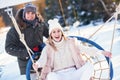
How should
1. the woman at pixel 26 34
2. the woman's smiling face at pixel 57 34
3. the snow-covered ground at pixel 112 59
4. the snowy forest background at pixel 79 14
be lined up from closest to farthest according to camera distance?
the woman's smiling face at pixel 57 34, the woman at pixel 26 34, the snow-covered ground at pixel 112 59, the snowy forest background at pixel 79 14

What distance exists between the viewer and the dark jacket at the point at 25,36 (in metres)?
3.81

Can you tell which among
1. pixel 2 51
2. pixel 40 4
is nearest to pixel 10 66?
pixel 2 51

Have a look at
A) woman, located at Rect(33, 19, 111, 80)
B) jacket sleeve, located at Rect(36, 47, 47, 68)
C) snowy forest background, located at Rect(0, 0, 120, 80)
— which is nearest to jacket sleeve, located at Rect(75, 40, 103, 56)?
woman, located at Rect(33, 19, 111, 80)

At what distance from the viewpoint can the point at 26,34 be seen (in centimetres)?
388

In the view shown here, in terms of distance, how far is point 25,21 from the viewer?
12.4 ft

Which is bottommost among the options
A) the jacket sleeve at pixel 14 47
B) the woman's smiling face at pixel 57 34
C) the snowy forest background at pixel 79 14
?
the snowy forest background at pixel 79 14

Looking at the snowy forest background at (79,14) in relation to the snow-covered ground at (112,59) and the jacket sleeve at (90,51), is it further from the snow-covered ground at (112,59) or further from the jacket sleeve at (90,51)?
the jacket sleeve at (90,51)

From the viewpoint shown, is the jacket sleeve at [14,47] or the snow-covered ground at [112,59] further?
the snow-covered ground at [112,59]

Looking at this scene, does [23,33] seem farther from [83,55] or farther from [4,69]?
[4,69]

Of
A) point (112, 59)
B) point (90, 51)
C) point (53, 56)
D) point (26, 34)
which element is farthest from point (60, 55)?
point (112, 59)

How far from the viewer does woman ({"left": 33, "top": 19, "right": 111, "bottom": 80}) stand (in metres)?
3.62

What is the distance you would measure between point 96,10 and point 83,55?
5.94 m

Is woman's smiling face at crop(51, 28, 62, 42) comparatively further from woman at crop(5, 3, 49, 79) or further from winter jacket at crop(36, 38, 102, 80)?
woman at crop(5, 3, 49, 79)

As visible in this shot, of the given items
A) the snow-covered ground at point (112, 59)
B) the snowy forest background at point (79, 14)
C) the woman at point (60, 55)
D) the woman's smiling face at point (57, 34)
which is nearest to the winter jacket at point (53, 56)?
the woman at point (60, 55)
